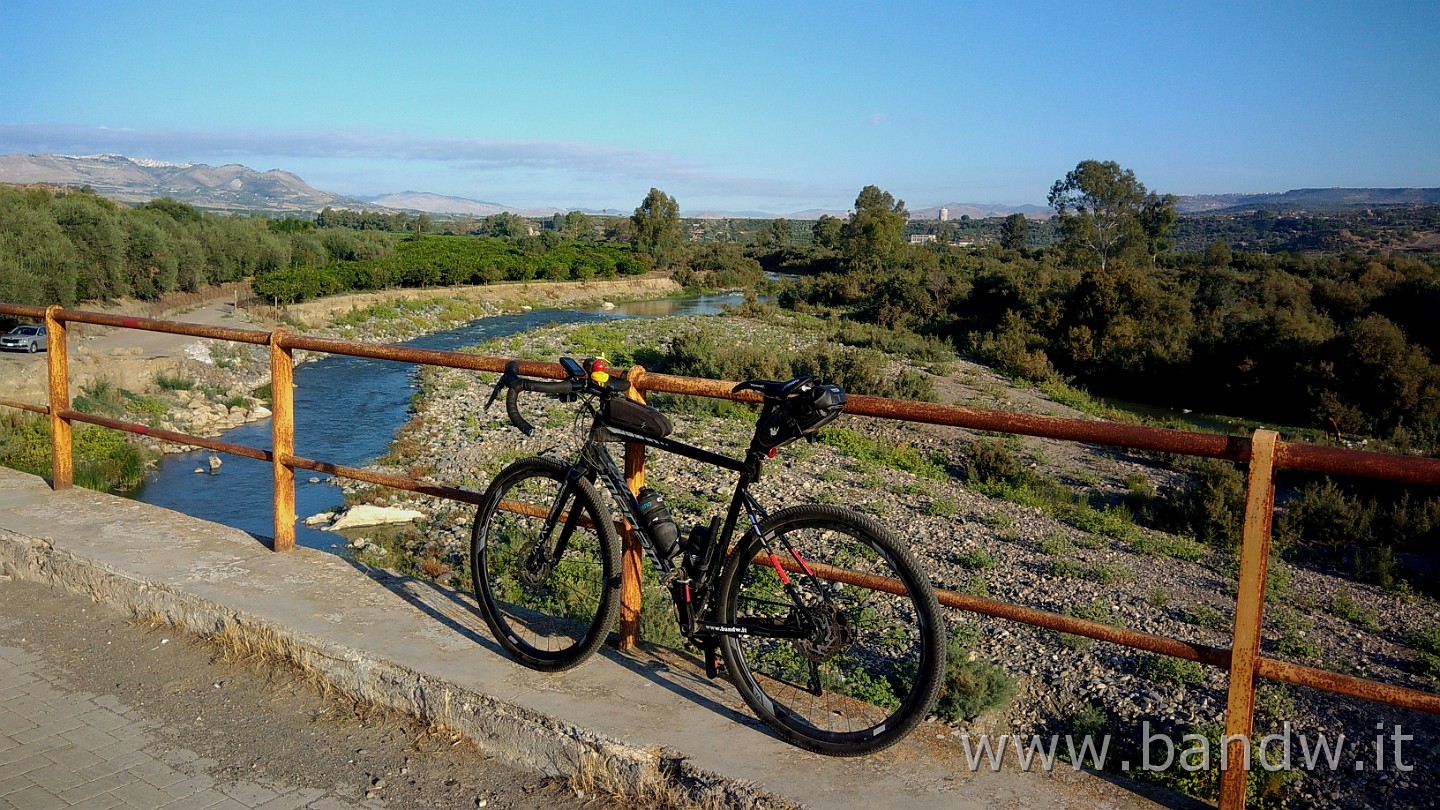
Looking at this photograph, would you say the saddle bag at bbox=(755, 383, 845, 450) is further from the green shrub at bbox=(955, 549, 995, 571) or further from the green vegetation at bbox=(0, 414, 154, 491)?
the green vegetation at bbox=(0, 414, 154, 491)

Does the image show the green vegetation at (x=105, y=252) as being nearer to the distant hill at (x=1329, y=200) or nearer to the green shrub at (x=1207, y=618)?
the green shrub at (x=1207, y=618)

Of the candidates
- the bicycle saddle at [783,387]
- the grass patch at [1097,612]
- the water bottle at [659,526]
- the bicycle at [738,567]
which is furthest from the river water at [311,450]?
the grass patch at [1097,612]

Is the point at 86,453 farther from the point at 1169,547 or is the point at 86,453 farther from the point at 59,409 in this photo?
the point at 1169,547

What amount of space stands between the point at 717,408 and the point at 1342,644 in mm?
14085

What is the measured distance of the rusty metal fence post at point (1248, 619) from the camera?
2.83 m

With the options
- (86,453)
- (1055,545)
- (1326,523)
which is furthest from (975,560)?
Result: (86,453)

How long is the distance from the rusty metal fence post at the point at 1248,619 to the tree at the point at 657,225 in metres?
99.2

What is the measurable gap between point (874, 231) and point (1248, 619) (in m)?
72.2

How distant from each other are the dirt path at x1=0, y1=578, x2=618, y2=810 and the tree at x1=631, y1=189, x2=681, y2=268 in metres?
97.6

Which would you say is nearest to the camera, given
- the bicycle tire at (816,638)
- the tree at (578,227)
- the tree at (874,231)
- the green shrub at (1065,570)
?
the bicycle tire at (816,638)

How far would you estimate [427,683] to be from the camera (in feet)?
12.7

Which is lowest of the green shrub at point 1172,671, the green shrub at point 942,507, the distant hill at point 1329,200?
the green shrub at point 942,507

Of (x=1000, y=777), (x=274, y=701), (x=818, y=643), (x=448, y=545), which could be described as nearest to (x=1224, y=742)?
(x=1000, y=777)

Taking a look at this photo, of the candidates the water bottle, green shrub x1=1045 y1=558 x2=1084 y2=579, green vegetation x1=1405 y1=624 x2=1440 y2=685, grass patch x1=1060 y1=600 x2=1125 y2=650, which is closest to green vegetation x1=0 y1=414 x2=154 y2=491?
green shrub x1=1045 y1=558 x2=1084 y2=579
